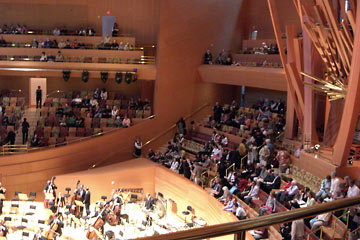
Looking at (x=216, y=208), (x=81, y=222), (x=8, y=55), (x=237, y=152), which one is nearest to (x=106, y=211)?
(x=81, y=222)

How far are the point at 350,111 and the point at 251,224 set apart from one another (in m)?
10.4

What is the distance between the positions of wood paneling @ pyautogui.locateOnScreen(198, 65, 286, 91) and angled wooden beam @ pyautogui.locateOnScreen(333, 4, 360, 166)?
5357 millimetres

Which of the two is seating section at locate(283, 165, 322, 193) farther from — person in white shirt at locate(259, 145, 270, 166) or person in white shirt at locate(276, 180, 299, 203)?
person in white shirt at locate(276, 180, 299, 203)

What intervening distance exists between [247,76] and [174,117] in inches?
150

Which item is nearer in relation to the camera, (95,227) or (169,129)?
(95,227)

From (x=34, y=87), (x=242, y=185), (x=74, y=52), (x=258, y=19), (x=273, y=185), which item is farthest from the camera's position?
(x=34, y=87)

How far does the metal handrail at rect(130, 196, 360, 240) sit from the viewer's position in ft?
4.51

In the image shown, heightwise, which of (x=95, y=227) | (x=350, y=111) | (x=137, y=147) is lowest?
(x=95, y=227)

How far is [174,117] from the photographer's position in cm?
2027

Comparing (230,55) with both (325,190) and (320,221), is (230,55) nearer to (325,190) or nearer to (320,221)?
(325,190)

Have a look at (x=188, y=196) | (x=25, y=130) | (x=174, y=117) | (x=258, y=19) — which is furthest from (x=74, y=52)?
(x=188, y=196)

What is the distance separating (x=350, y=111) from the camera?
36.5ft

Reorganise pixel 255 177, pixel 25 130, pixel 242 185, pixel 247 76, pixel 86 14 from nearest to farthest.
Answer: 1. pixel 255 177
2. pixel 242 185
3. pixel 25 130
4. pixel 247 76
5. pixel 86 14

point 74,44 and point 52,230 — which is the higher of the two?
point 74,44
